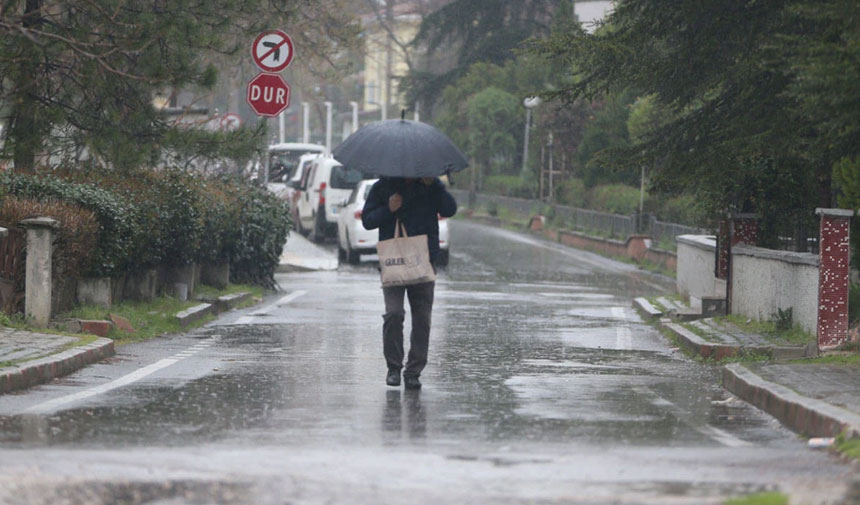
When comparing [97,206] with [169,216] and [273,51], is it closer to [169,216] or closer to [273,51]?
[169,216]

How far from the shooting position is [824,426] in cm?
848

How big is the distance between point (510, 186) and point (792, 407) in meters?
44.3

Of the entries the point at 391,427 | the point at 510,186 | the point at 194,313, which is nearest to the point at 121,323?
the point at 194,313

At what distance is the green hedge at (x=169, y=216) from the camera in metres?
14.1

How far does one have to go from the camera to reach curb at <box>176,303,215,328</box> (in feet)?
52.1

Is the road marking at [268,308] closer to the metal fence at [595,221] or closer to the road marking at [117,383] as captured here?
the road marking at [117,383]

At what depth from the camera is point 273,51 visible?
62.9ft

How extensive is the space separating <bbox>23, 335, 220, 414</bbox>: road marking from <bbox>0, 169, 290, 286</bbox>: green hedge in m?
1.50

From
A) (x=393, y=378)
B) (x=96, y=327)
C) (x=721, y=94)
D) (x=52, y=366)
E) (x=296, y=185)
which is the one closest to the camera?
(x=393, y=378)

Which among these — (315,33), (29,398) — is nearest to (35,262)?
(29,398)

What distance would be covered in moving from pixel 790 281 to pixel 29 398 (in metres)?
7.66

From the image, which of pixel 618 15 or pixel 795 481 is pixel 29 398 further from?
pixel 618 15

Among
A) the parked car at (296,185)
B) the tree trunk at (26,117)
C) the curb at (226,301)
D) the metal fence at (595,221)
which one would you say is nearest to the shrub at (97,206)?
the tree trunk at (26,117)

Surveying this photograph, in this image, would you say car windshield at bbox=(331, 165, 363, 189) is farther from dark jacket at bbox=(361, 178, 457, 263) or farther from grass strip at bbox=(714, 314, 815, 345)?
dark jacket at bbox=(361, 178, 457, 263)
